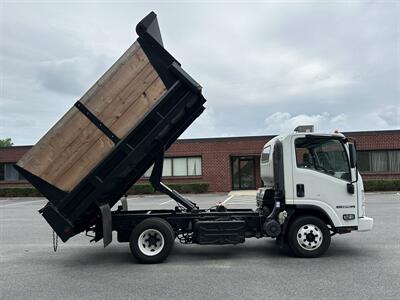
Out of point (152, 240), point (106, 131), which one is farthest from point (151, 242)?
point (106, 131)

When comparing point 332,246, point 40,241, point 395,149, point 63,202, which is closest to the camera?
point 63,202

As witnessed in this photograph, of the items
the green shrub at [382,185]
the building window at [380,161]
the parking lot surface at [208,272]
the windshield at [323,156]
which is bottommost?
the parking lot surface at [208,272]

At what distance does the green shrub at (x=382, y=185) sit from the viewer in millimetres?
25203

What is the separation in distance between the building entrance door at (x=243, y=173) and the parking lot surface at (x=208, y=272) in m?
19.2

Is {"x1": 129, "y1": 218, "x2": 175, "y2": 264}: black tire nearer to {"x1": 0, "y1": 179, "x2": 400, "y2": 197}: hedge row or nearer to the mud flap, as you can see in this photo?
the mud flap

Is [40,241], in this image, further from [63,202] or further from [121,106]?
[121,106]

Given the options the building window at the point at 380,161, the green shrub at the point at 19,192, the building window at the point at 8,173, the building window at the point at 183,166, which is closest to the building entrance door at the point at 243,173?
the building window at the point at 183,166

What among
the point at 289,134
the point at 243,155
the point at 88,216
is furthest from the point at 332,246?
the point at 243,155

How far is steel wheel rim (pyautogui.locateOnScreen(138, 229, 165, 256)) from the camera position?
7.07 meters

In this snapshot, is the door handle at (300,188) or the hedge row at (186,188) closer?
the door handle at (300,188)

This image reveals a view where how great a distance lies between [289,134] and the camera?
7422 mm

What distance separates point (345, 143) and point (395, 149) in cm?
2202

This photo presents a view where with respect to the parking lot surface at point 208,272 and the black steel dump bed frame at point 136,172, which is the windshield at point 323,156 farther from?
the parking lot surface at point 208,272

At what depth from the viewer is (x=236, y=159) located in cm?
2844
